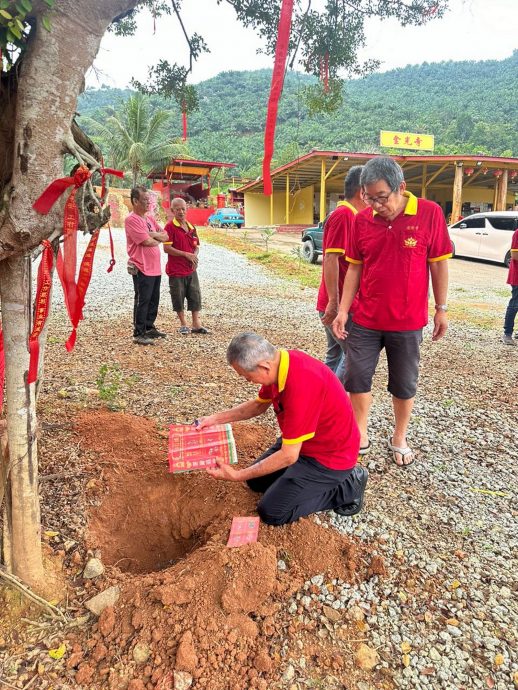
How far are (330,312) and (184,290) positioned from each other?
2678mm

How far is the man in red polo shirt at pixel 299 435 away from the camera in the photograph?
6.60 ft

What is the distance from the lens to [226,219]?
90.3ft

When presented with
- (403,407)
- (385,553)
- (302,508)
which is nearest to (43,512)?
(302,508)

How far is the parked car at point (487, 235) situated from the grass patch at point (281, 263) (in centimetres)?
423

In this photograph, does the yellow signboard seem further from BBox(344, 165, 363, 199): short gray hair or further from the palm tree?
BBox(344, 165, 363, 199): short gray hair

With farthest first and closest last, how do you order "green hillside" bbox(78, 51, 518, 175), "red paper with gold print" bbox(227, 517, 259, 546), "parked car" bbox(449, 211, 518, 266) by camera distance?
"green hillside" bbox(78, 51, 518, 175)
"parked car" bbox(449, 211, 518, 266)
"red paper with gold print" bbox(227, 517, 259, 546)

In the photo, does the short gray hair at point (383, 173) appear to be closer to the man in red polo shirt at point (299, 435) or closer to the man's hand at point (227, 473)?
the man in red polo shirt at point (299, 435)

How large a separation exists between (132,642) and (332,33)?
4.18 meters

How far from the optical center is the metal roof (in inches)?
708

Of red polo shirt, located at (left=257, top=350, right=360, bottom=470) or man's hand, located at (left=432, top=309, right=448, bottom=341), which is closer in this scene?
red polo shirt, located at (left=257, top=350, right=360, bottom=470)

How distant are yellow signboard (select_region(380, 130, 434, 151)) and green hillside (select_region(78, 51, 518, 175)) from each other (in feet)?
64.8

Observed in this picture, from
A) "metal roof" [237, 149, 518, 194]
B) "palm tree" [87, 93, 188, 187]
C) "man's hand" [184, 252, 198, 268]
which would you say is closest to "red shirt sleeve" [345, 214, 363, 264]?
"man's hand" [184, 252, 198, 268]

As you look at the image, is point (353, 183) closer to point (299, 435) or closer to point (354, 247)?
point (354, 247)

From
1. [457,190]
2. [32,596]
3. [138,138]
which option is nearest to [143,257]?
[32,596]
